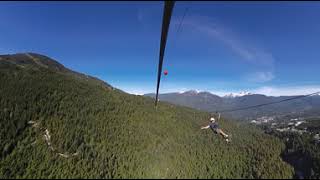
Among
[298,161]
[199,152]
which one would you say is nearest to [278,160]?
[298,161]

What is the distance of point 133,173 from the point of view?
112 metres

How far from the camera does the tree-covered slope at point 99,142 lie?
4385 inches

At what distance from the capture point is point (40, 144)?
11625 cm

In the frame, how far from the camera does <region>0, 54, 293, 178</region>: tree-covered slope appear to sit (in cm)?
11138

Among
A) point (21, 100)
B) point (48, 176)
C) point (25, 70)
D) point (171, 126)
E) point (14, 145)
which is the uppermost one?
point (25, 70)

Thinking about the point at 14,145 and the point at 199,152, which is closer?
the point at 14,145

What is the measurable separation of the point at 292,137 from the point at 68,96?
518ft

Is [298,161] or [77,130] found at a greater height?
[77,130]

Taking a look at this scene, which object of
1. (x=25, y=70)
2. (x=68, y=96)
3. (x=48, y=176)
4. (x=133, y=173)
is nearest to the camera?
(x=48, y=176)

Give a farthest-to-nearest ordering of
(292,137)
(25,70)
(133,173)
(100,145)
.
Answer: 1. (292,137)
2. (25,70)
3. (100,145)
4. (133,173)

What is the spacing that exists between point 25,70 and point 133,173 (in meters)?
100

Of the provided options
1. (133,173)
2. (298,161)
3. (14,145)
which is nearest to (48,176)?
(14,145)

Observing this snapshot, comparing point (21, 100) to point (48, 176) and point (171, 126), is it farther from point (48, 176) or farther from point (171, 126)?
point (171, 126)

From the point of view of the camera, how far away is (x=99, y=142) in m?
127
